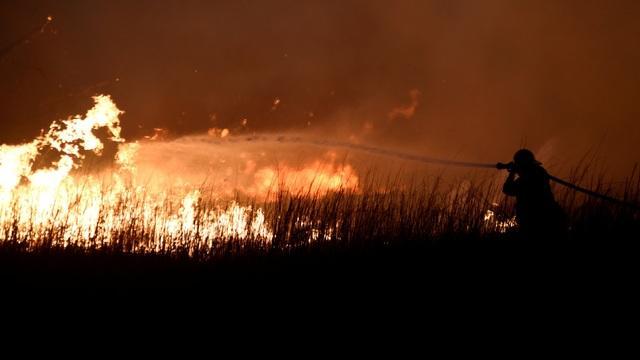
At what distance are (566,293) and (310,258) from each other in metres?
2.96

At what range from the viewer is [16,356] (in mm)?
3191

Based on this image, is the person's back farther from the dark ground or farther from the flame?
the flame

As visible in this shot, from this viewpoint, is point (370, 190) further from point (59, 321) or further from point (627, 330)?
point (59, 321)

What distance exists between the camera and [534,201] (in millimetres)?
5160

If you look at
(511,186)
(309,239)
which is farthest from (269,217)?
(511,186)

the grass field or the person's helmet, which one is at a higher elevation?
the person's helmet

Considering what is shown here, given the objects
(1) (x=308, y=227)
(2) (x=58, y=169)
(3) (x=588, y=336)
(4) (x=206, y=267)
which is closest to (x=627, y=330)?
(3) (x=588, y=336)

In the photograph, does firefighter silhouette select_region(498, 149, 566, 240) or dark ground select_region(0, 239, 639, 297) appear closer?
dark ground select_region(0, 239, 639, 297)

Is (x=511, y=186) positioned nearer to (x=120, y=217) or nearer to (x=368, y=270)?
(x=368, y=270)

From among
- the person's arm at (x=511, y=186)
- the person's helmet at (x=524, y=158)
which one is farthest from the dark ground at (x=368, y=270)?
the person's helmet at (x=524, y=158)

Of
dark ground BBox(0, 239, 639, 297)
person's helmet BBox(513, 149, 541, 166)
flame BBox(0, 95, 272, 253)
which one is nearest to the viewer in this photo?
dark ground BBox(0, 239, 639, 297)

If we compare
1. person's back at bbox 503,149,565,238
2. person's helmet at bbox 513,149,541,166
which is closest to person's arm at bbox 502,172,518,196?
person's back at bbox 503,149,565,238

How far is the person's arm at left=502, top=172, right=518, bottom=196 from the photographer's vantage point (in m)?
5.50

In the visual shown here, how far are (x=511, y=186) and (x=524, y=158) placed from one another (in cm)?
39
